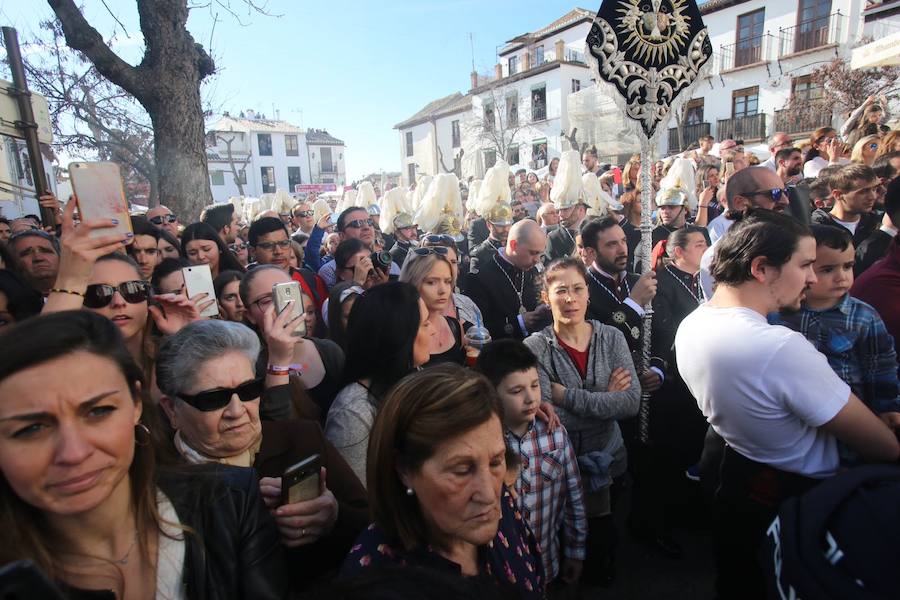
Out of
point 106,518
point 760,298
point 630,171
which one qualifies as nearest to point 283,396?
point 106,518

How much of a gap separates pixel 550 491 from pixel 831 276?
165 centimetres

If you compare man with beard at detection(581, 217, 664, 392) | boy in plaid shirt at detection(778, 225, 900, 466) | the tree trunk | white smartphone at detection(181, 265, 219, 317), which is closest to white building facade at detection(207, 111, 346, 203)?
the tree trunk

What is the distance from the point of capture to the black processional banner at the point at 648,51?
138 inches

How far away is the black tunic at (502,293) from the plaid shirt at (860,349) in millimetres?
2578

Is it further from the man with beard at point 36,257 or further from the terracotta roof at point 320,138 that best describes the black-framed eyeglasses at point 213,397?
the terracotta roof at point 320,138

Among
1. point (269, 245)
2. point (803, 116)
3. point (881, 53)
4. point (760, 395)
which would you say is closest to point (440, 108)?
point (803, 116)

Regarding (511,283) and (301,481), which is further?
(511,283)

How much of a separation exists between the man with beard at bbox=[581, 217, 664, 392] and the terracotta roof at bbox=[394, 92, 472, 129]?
133 ft

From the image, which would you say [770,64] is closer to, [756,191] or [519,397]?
[756,191]

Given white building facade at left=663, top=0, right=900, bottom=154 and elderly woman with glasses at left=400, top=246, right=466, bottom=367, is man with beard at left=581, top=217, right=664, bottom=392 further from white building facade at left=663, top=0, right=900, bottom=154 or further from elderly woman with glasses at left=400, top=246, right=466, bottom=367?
white building facade at left=663, top=0, right=900, bottom=154

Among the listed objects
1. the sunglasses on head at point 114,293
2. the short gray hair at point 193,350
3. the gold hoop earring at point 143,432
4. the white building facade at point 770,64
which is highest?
the white building facade at point 770,64

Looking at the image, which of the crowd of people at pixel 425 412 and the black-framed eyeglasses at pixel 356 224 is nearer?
the crowd of people at pixel 425 412

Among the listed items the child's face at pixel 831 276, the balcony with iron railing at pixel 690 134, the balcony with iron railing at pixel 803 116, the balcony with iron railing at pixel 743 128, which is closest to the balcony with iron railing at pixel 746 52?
the balcony with iron railing at pixel 743 128

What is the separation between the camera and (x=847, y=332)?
2244 millimetres
